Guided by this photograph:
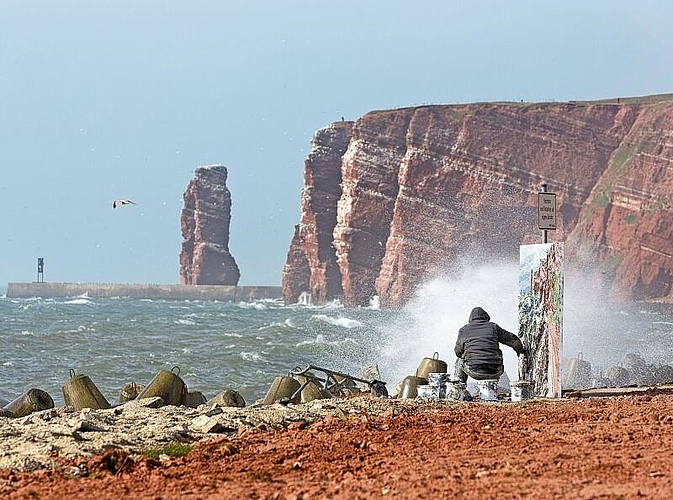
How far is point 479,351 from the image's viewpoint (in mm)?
16031

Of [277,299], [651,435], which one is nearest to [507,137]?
[277,299]

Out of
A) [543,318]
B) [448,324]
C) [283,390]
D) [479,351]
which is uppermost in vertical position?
[543,318]

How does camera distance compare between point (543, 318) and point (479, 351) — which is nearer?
point (479, 351)

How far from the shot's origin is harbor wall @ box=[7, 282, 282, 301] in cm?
15775

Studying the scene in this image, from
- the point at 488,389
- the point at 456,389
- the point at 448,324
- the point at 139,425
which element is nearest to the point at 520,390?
the point at 488,389

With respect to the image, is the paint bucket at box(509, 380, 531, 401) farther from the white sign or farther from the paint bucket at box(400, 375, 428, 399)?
the white sign

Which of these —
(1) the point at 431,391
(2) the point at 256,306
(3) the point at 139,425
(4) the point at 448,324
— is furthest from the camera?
(2) the point at 256,306

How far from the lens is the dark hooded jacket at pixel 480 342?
1602cm

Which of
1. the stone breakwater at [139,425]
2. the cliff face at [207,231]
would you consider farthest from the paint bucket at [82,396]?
the cliff face at [207,231]

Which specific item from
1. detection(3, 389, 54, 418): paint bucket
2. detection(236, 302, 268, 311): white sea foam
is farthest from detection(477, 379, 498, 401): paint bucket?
detection(236, 302, 268, 311): white sea foam

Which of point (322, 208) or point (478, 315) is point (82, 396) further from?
point (322, 208)

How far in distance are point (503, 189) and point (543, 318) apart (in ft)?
283

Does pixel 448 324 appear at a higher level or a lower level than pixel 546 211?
lower

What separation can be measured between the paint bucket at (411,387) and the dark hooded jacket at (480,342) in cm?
79
